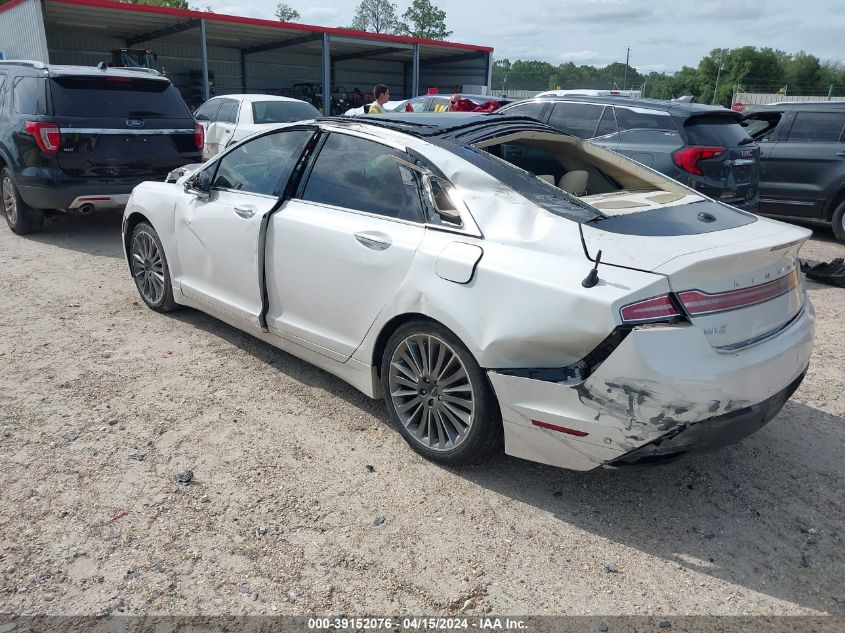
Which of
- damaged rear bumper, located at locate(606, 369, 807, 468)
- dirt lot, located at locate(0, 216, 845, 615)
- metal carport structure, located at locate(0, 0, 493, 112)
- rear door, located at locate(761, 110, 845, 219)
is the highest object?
metal carport structure, located at locate(0, 0, 493, 112)

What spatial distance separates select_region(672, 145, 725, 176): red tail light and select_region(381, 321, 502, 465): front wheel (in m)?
4.87

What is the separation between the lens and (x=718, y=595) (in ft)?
8.27

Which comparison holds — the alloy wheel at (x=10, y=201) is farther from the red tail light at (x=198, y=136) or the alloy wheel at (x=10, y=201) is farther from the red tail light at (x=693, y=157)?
the red tail light at (x=693, y=157)

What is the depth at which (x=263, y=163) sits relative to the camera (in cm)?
431

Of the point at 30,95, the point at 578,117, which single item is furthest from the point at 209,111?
the point at 578,117

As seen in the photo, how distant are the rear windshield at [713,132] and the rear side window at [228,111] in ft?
25.4

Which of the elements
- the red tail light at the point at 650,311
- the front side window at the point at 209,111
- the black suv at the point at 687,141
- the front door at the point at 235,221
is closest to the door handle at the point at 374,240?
the front door at the point at 235,221

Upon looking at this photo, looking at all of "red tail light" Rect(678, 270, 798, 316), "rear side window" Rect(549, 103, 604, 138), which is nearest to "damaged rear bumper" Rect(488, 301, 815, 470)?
"red tail light" Rect(678, 270, 798, 316)

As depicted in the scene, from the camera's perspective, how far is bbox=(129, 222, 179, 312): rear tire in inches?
201

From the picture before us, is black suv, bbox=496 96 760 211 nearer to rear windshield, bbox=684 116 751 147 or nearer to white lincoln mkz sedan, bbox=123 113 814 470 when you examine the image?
rear windshield, bbox=684 116 751 147

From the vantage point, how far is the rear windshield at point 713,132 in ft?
23.1

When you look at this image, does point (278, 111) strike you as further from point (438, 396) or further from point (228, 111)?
point (438, 396)

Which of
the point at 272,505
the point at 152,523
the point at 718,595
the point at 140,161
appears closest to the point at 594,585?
the point at 718,595

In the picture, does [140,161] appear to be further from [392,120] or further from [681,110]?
[681,110]
